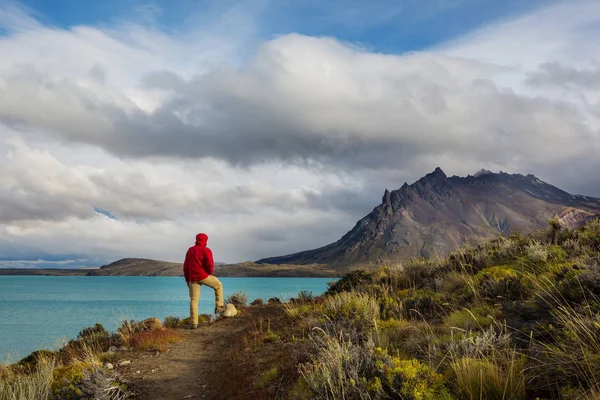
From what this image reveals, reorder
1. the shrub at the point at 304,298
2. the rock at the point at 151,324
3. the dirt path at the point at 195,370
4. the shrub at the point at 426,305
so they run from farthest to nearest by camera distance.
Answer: the shrub at the point at 304,298 < the rock at the point at 151,324 < the shrub at the point at 426,305 < the dirt path at the point at 195,370

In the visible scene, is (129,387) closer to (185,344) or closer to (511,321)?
(185,344)

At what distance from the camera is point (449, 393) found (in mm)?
4453

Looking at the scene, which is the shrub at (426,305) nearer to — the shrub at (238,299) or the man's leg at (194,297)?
the man's leg at (194,297)

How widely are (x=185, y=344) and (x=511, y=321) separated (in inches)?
375

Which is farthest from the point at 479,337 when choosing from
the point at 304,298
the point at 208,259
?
the point at 304,298

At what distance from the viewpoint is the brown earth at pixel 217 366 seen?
755 cm

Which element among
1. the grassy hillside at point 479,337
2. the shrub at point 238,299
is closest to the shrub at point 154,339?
the grassy hillside at point 479,337

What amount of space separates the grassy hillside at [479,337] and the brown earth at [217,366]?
0.43 meters

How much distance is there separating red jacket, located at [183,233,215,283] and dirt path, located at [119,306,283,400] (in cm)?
228

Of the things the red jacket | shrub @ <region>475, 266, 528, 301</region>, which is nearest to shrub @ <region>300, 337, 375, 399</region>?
shrub @ <region>475, 266, 528, 301</region>

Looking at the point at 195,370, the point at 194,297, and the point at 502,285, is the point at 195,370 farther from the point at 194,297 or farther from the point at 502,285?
the point at 502,285

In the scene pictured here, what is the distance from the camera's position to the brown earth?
7.55 metres

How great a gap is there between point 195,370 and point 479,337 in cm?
680

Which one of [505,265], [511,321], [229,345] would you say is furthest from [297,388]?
[505,265]
